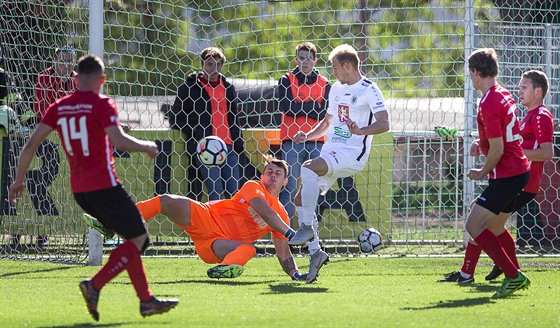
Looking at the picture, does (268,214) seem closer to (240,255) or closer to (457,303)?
(240,255)

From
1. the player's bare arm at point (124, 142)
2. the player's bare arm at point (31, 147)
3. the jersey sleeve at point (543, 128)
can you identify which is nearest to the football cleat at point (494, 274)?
the jersey sleeve at point (543, 128)

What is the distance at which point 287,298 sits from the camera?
636cm

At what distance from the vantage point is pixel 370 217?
1116 centimetres

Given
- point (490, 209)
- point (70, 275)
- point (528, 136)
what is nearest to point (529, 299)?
point (490, 209)

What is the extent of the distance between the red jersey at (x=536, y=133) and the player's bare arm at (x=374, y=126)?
43.0 inches

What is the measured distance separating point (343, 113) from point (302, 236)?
3.65 ft

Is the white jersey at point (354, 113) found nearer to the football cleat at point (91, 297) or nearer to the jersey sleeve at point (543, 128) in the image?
the jersey sleeve at point (543, 128)

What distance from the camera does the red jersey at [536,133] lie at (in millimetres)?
7445

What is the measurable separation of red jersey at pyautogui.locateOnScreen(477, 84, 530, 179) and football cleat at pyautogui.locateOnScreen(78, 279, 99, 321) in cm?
271

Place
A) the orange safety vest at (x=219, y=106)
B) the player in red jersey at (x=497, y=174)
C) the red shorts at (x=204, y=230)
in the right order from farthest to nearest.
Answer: the orange safety vest at (x=219, y=106)
the red shorts at (x=204, y=230)
the player in red jersey at (x=497, y=174)

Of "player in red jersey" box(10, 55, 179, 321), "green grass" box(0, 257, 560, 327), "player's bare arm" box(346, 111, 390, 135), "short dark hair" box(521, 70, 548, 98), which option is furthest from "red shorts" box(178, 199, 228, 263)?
"short dark hair" box(521, 70, 548, 98)

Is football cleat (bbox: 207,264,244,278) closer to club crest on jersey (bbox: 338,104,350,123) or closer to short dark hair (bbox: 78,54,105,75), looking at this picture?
club crest on jersey (bbox: 338,104,350,123)

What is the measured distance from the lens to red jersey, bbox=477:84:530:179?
6359mm

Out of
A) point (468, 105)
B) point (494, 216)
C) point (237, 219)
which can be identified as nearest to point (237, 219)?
point (237, 219)
